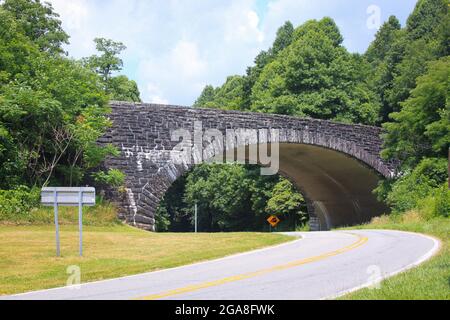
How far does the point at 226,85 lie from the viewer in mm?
76438

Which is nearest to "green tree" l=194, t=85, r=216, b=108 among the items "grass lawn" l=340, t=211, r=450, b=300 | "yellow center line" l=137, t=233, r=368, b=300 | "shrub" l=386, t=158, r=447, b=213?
"shrub" l=386, t=158, r=447, b=213

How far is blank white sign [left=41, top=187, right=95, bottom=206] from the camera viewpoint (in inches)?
499

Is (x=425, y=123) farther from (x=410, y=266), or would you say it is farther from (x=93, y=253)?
(x=93, y=253)

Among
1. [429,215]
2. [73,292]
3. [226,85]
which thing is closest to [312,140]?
[429,215]

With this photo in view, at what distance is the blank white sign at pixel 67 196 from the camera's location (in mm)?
12684

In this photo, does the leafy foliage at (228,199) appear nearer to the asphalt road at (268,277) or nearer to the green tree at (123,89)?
the green tree at (123,89)

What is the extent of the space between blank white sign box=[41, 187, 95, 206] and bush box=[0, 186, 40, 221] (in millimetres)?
6379

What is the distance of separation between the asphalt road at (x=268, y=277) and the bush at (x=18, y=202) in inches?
346

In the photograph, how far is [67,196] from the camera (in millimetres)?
12805

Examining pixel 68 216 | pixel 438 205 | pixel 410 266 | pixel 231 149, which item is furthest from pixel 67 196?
pixel 438 205

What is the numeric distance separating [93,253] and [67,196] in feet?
4.38

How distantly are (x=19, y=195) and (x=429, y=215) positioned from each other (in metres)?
15.1

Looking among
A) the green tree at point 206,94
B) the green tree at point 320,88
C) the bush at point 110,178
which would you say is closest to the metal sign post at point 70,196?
the bush at point 110,178
